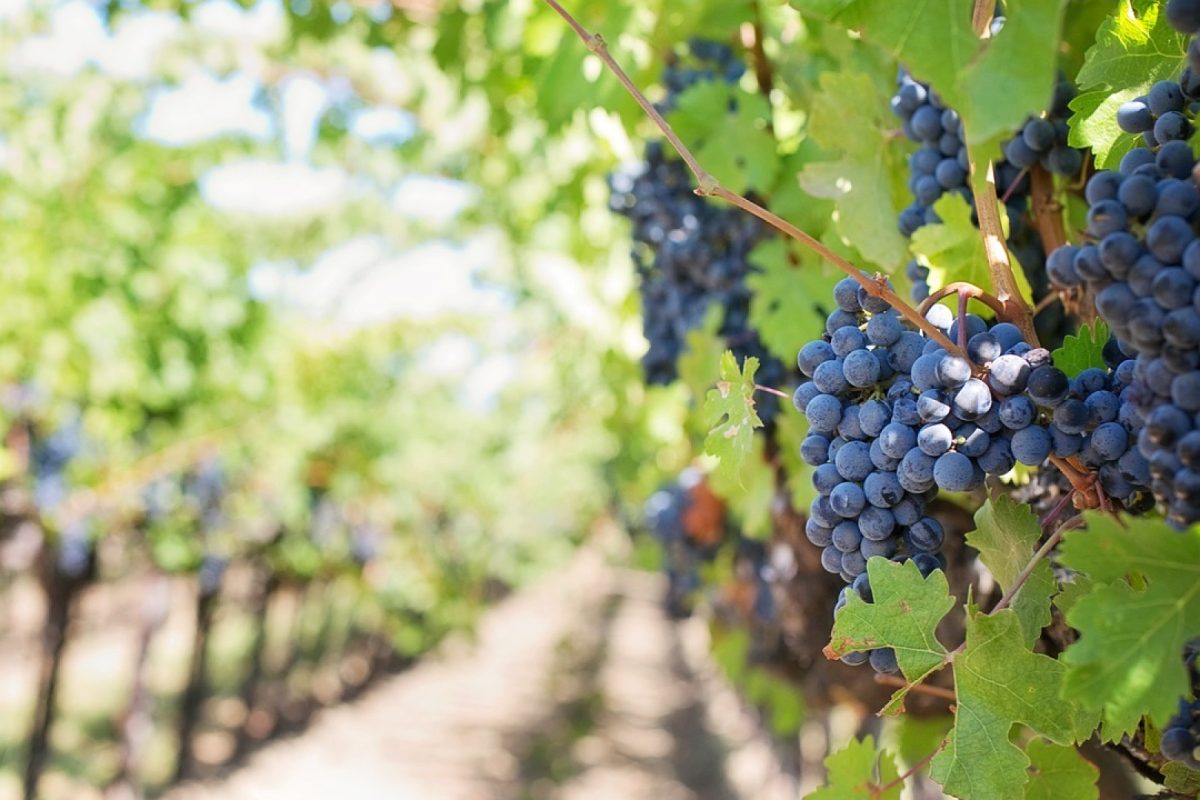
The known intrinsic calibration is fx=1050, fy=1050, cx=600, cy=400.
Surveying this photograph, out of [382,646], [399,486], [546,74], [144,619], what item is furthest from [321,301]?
[382,646]

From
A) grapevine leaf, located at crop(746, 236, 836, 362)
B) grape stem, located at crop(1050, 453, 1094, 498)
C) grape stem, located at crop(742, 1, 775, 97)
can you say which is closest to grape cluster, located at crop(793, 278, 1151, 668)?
grape stem, located at crop(1050, 453, 1094, 498)

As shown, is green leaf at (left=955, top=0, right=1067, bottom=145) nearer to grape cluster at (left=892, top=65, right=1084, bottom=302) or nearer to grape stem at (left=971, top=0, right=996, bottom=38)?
grape stem at (left=971, top=0, right=996, bottom=38)

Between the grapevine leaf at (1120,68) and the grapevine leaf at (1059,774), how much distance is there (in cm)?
70

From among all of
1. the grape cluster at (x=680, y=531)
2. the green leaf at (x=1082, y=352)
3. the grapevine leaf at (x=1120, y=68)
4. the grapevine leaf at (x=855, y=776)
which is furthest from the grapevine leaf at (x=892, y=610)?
the grape cluster at (x=680, y=531)

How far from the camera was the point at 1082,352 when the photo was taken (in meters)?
1.07

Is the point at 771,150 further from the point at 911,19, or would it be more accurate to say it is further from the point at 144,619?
the point at 144,619

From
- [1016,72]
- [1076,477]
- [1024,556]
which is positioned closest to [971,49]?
[1016,72]

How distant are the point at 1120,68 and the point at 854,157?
0.51 m

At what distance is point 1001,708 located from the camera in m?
1.07

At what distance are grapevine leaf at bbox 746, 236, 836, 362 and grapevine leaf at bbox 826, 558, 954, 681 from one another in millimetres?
1011

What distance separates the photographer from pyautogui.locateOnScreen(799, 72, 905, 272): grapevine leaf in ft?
5.09

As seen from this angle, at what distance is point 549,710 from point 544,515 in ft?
22.9

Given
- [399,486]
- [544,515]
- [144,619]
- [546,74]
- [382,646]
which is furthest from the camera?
[544,515]

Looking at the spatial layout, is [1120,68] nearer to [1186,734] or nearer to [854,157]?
[854,157]
